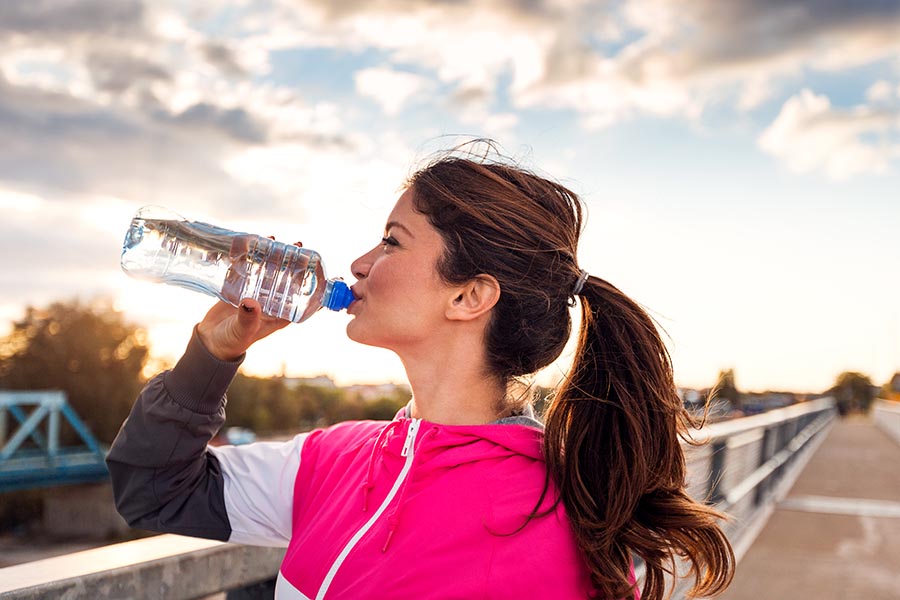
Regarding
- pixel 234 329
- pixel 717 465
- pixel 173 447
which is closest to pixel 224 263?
pixel 234 329

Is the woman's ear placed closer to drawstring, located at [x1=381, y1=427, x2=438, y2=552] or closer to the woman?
the woman

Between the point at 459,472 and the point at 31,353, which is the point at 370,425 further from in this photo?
the point at 31,353

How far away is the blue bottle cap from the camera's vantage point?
7.36 feet

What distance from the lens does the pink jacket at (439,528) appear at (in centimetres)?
180

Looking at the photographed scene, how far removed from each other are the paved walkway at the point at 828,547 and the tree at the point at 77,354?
2605 inches

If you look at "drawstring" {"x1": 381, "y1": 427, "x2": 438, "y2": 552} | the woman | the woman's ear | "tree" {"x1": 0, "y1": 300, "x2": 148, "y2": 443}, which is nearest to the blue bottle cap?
the woman

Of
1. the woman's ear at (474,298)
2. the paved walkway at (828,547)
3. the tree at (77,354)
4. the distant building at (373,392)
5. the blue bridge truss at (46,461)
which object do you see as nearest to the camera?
the woman's ear at (474,298)

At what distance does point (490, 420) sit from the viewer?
86.1 inches

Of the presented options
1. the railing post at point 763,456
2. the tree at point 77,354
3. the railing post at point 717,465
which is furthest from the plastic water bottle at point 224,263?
the tree at point 77,354

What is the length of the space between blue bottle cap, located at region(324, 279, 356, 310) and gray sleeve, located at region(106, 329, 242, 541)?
0.27 m

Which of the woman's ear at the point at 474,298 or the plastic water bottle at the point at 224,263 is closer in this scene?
the woman's ear at the point at 474,298

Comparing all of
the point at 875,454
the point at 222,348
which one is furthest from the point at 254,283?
the point at 875,454

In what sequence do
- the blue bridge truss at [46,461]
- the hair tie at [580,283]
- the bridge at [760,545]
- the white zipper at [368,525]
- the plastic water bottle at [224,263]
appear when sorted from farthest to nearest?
the blue bridge truss at [46,461], the plastic water bottle at [224,263], the hair tie at [580,283], the white zipper at [368,525], the bridge at [760,545]

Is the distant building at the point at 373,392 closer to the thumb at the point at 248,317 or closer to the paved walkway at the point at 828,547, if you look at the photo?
the paved walkway at the point at 828,547
